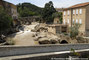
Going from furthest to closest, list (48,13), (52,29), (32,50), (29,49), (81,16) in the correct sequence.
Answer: (48,13)
(52,29)
(81,16)
(32,50)
(29,49)

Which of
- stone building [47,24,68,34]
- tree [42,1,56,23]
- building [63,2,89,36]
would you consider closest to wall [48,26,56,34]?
stone building [47,24,68,34]

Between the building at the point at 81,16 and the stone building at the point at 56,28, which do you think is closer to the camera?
the building at the point at 81,16

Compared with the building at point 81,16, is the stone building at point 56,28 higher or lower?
lower

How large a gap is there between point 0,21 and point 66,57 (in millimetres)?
12712

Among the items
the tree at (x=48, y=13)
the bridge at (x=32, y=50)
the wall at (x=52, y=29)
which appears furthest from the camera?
the tree at (x=48, y=13)

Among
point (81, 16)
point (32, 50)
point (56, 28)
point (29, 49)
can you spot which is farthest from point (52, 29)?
point (29, 49)

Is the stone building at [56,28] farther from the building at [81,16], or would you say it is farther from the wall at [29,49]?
the wall at [29,49]

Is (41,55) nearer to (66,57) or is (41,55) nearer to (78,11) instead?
(66,57)

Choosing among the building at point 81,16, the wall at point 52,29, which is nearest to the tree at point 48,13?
the building at point 81,16

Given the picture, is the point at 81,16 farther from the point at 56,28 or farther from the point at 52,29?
the point at 52,29

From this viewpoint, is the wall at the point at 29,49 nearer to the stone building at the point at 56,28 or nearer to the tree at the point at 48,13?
the stone building at the point at 56,28

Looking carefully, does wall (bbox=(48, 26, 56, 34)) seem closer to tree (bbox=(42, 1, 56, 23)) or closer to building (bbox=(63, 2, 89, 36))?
building (bbox=(63, 2, 89, 36))

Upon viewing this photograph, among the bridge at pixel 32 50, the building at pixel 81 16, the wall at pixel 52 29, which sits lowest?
the bridge at pixel 32 50

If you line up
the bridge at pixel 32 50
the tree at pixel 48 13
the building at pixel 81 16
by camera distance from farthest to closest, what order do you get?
the tree at pixel 48 13 → the building at pixel 81 16 → the bridge at pixel 32 50
